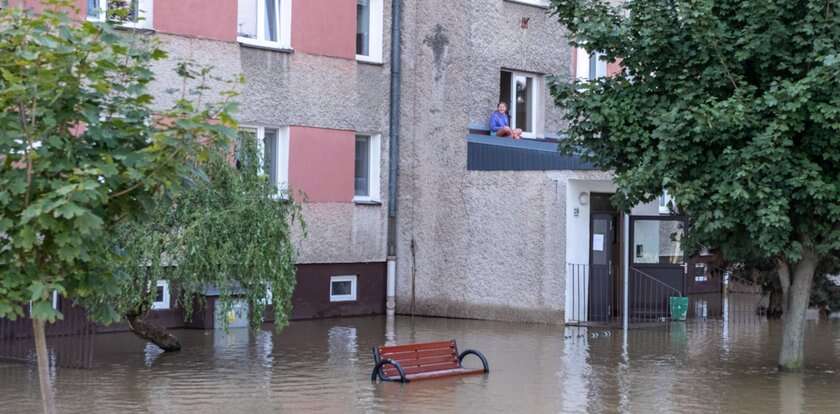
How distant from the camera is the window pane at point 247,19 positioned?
21.4 m

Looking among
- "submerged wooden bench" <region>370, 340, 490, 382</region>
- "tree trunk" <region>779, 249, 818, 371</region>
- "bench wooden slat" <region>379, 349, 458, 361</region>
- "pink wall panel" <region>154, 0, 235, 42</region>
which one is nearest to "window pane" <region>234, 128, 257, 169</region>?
"submerged wooden bench" <region>370, 340, 490, 382</region>

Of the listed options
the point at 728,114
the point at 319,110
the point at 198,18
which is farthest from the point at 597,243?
→ the point at 728,114

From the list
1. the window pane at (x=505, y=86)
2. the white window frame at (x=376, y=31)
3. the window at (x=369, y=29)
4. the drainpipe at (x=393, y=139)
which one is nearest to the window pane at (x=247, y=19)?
the window at (x=369, y=29)

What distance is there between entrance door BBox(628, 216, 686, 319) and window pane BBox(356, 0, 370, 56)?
595 cm

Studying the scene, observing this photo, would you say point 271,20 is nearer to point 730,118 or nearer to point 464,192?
point 464,192

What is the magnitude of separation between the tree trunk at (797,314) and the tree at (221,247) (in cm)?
625

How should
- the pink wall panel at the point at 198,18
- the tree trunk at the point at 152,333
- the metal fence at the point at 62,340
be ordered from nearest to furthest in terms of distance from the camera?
the metal fence at the point at 62,340 → the tree trunk at the point at 152,333 → the pink wall panel at the point at 198,18

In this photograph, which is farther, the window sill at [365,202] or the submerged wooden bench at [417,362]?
the window sill at [365,202]

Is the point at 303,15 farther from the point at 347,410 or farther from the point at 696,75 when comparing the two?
the point at 347,410

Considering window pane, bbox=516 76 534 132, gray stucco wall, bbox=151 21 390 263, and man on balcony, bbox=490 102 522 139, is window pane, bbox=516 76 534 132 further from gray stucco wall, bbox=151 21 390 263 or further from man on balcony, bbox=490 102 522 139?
gray stucco wall, bbox=151 21 390 263

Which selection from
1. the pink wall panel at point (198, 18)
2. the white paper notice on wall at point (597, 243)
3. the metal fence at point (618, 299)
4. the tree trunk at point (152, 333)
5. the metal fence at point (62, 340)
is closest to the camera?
the metal fence at point (62, 340)

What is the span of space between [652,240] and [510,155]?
3311 mm

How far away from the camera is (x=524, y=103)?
25344mm

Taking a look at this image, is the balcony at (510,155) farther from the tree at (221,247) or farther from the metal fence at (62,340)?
the metal fence at (62,340)
